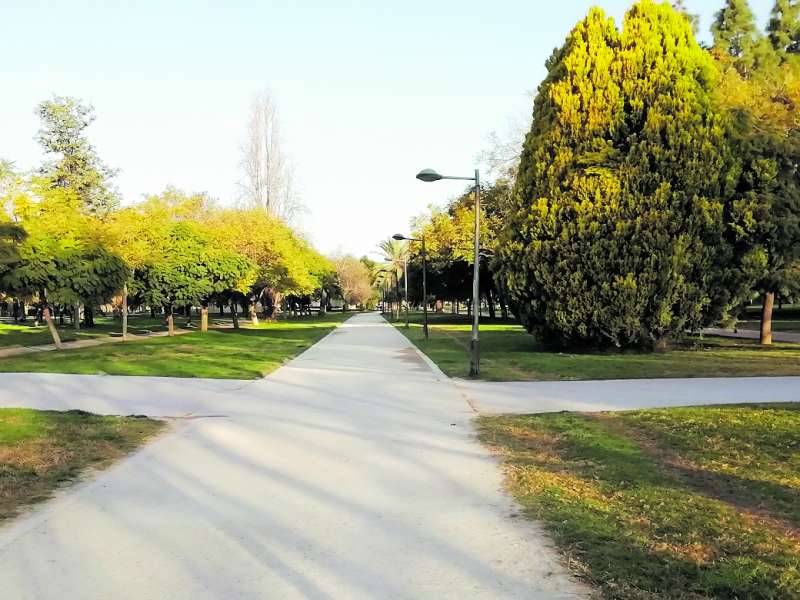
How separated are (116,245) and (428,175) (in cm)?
2175

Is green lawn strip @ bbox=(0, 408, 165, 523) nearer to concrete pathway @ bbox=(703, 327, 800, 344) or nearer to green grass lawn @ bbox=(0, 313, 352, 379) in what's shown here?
green grass lawn @ bbox=(0, 313, 352, 379)

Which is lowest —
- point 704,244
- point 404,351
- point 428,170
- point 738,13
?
point 404,351

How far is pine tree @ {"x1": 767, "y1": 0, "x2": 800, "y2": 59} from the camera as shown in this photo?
1351 inches

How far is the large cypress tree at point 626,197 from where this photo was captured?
64.4 feet

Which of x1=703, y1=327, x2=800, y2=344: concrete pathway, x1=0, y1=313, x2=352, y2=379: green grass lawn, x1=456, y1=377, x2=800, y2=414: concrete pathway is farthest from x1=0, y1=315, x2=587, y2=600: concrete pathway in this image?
x1=703, y1=327, x2=800, y2=344: concrete pathway

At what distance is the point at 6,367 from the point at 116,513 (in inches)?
598

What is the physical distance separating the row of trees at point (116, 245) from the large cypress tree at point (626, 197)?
688 inches

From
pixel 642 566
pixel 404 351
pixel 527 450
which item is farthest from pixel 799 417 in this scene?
pixel 404 351

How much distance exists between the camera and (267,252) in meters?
50.4

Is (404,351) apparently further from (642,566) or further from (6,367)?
(642,566)

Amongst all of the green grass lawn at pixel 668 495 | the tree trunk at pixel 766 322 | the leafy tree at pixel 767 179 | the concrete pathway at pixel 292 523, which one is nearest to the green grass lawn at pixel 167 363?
the concrete pathway at pixel 292 523

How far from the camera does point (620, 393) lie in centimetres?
1249

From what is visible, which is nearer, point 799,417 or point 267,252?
point 799,417

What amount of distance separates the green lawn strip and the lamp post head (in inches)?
369
